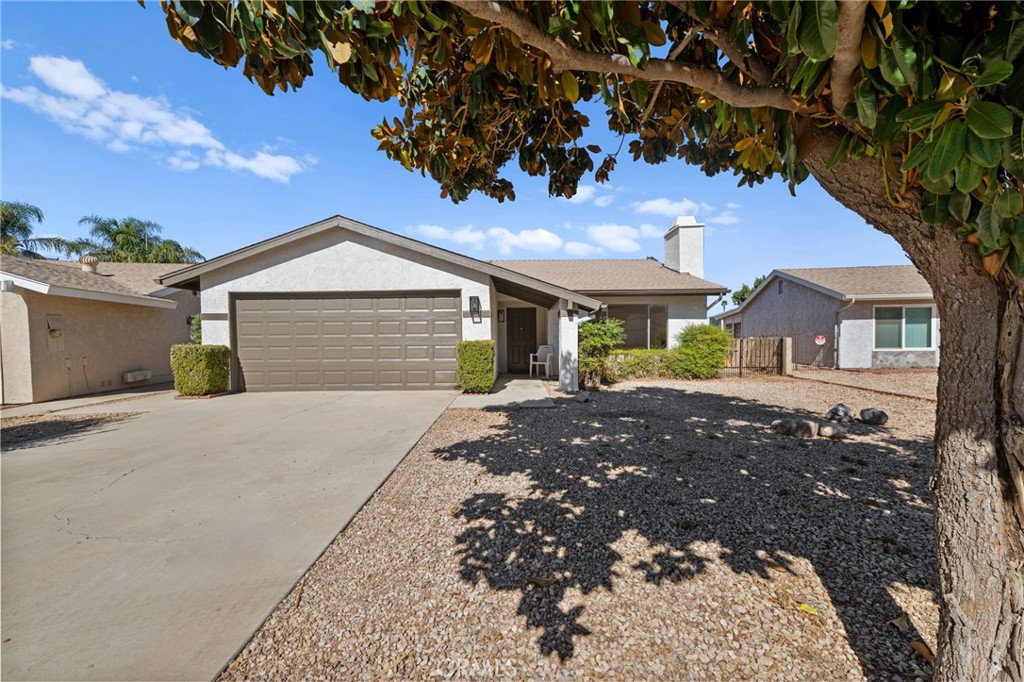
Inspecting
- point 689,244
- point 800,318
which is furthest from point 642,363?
point 800,318

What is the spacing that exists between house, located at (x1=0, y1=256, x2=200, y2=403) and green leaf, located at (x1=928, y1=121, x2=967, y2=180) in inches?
596

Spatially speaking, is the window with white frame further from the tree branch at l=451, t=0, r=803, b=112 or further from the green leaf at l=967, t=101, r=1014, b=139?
the green leaf at l=967, t=101, r=1014, b=139

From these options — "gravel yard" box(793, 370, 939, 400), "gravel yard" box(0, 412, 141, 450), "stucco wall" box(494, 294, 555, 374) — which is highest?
"stucco wall" box(494, 294, 555, 374)

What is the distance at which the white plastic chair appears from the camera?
1295cm

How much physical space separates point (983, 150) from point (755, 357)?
50.6 ft

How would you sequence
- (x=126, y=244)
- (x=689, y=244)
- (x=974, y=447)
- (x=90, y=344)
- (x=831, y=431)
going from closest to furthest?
(x=974, y=447) < (x=831, y=431) < (x=90, y=344) < (x=689, y=244) < (x=126, y=244)

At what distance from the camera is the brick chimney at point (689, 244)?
16141 millimetres

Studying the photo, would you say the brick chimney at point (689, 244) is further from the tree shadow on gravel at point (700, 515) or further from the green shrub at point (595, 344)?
the tree shadow on gravel at point (700, 515)

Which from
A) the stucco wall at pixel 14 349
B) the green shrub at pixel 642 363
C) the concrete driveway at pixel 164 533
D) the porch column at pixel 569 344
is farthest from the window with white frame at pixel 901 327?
the stucco wall at pixel 14 349

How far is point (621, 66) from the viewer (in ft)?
5.83

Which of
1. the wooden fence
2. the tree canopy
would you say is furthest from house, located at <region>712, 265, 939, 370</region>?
the tree canopy

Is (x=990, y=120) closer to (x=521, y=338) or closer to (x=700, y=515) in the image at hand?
(x=700, y=515)

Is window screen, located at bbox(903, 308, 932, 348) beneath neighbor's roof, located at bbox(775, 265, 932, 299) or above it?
beneath

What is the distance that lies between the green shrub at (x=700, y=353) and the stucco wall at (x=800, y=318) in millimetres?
6445
